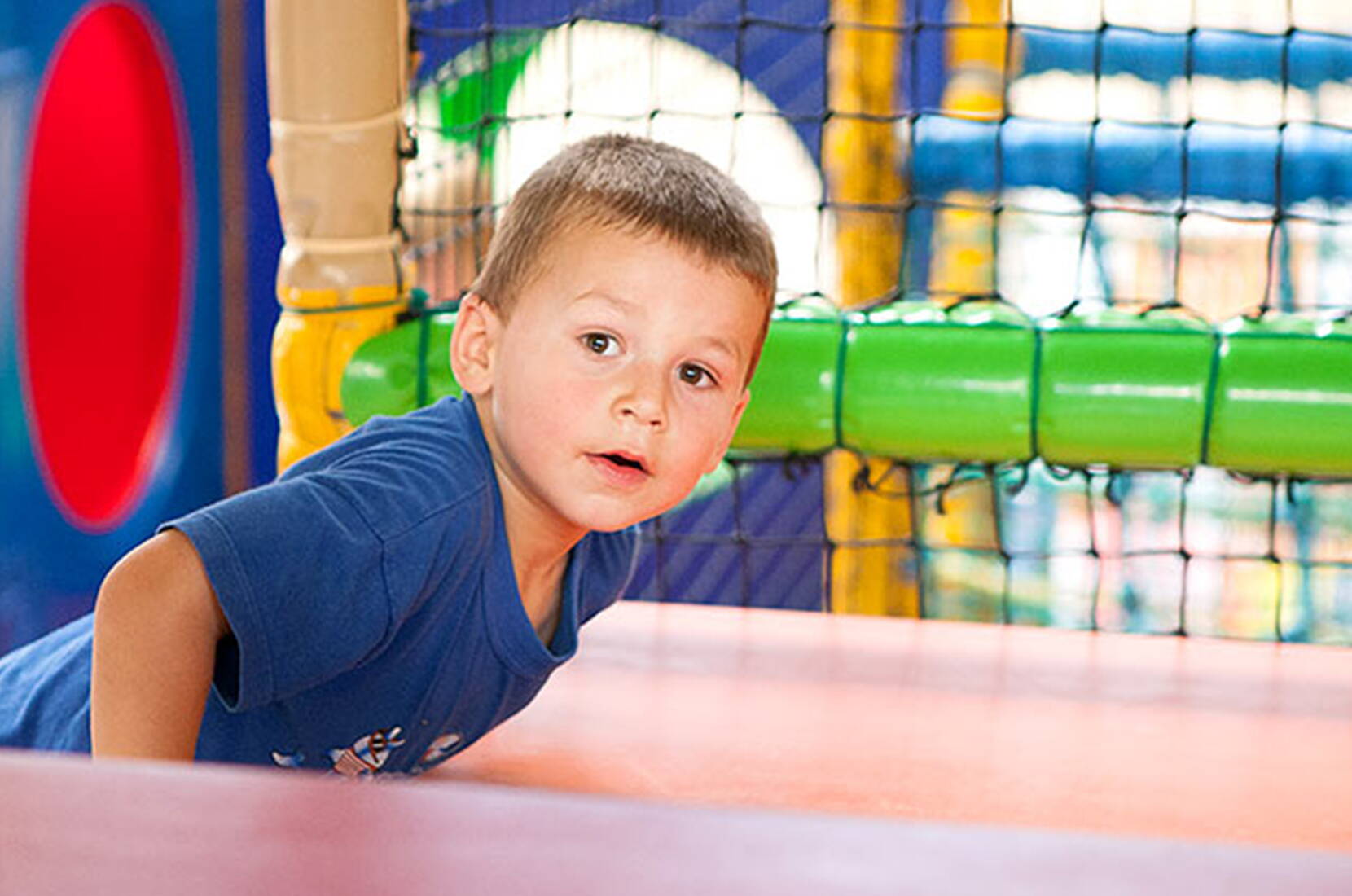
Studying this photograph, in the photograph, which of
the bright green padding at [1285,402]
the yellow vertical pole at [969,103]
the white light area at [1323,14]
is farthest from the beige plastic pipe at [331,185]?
the white light area at [1323,14]

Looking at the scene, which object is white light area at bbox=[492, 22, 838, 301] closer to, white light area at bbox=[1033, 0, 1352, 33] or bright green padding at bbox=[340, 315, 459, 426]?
white light area at bbox=[1033, 0, 1352, 33]

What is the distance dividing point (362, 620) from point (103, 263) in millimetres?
1102

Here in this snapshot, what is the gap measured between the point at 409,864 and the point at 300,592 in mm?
492

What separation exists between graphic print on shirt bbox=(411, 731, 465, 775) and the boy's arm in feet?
0.74

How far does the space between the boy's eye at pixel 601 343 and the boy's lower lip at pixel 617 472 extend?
5 centimetres

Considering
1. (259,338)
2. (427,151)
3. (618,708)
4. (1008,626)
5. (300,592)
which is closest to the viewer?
(300,592)

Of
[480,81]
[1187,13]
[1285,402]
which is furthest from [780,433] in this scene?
[1187,13]

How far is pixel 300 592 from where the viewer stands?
0.67 meters

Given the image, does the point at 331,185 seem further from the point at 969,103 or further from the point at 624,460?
the point at 969,103

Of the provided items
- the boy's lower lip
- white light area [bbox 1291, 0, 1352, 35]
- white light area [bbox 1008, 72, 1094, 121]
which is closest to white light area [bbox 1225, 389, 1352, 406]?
the boy's lower lip

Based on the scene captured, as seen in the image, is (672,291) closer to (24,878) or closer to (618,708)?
(618,708)

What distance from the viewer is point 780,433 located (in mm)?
1191

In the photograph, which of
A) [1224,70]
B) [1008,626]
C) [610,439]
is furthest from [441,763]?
[1224,70]

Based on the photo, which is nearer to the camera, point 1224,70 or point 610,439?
point 610,439
